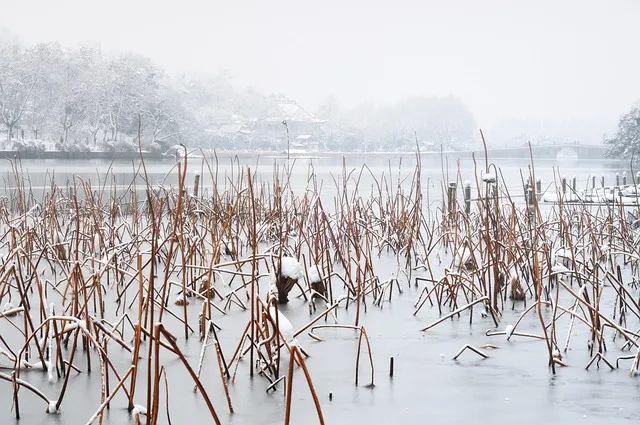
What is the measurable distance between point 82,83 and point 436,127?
50565mm

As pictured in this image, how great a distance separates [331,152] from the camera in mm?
66188

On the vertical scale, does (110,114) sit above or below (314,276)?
above

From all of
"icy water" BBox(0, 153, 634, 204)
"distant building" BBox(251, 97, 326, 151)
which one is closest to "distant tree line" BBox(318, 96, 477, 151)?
"distant building" BBox(251, 97, 326, 151)

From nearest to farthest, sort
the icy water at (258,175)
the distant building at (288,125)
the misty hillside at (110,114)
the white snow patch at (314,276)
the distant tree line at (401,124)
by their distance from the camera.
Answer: the white snow patch at (314,276), the icy water at (258,175), the misty hillside at (110,114), the distant building at (288,125), the distant tree line at (401,124)

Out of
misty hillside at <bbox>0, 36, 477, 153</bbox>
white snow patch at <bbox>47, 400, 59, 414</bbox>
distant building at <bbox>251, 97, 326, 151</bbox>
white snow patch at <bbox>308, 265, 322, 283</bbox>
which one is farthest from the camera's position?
distant building at <bbox>251, 97, 326, 151</bbox>

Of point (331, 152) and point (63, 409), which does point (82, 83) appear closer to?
point (331, 152)

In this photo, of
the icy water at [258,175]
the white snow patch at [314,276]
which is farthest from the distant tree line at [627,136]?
the white snow patch at [314,276]

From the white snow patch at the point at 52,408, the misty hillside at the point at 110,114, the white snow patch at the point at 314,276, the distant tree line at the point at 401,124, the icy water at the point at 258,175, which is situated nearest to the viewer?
the white snow patch at the point at 52,408

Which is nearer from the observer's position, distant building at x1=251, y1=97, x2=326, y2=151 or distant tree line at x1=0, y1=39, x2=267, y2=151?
distant tree line at x1=0, y1=39, x2=267, y2=151

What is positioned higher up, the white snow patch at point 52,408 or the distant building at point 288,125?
the distant building at point 288,125

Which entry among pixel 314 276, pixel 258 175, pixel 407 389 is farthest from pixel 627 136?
pixel 407 389

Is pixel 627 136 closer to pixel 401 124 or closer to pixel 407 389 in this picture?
pixel 407 389

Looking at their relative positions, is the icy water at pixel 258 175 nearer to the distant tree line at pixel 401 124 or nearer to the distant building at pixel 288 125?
the distant building at pixel 288 125

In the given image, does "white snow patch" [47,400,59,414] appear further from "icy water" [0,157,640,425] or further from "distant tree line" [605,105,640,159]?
"distant tree line" [605,105,640,159]
